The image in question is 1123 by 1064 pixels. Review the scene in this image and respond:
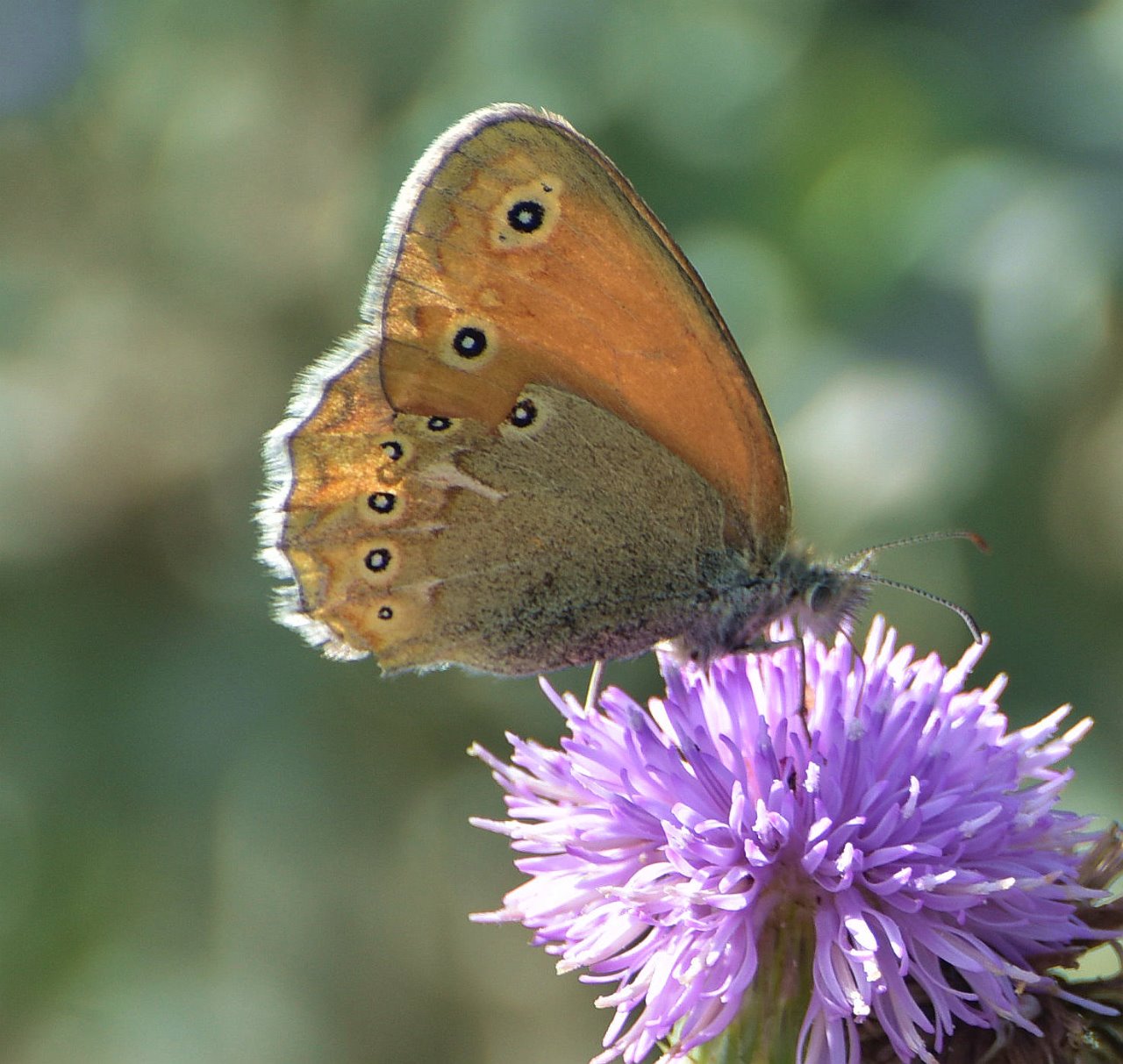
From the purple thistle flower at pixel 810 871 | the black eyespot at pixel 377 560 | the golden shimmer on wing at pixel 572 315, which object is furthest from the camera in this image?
the black eyespot at pixel 377 560

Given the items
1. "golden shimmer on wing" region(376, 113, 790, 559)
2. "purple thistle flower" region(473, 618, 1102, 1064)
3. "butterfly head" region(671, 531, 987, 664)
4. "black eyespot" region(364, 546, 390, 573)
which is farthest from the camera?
"black eyespot" region(364, 546, 390, 573)

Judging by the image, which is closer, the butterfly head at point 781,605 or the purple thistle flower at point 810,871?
the purple thistle flower at point 810,871

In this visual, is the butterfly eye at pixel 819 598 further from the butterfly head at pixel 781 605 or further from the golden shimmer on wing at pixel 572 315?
the golden shimmer on wing at pixel 572 315

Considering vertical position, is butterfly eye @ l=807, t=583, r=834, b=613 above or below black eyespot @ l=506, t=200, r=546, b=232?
below

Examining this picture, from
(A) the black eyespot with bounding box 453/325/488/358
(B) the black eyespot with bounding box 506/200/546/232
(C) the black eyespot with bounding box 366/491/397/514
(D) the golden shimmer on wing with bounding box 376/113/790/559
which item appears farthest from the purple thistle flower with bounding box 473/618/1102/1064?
(B) the black eyespot with bounding box 506/200/546/232

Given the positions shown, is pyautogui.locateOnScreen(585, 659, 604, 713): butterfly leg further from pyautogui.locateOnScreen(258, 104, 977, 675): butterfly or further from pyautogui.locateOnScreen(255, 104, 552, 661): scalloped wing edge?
pyautogui.locateOnScreen(255, 104, 552, 661): scalloped wing edge

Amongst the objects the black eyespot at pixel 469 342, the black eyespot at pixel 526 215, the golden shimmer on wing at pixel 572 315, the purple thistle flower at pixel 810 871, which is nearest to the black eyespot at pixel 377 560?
the golden shimmer on wing at pixel 572 315

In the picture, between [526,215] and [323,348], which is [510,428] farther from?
[323,348]

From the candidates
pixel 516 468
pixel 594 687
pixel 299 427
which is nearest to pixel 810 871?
pixel 594 687
